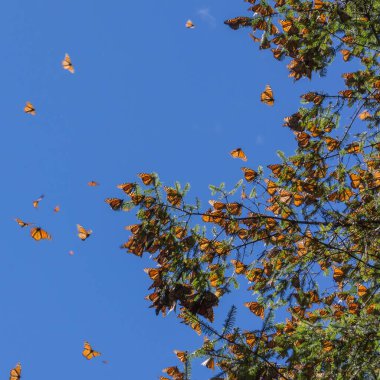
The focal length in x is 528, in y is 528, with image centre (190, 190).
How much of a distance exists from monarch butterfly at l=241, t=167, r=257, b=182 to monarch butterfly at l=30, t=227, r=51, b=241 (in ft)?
10.6

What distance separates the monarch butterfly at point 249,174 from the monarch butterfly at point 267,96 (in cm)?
154

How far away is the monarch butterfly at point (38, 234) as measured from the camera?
22.7 feet

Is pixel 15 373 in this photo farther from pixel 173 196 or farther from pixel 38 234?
pixel 173 196

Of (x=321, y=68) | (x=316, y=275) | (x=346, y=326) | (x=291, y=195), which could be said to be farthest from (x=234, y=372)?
(x=321, y=68)

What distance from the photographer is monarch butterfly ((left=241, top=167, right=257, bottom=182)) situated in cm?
493

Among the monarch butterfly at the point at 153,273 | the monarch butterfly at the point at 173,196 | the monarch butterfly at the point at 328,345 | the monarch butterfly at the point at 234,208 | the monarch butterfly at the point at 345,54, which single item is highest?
the monarch butterfly at the point at 345,54

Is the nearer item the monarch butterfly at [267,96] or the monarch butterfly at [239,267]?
the monarch butterfly at [239,267]

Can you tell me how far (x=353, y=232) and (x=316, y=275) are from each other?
0.55m

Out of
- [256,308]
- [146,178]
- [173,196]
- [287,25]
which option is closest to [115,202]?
[146,178]

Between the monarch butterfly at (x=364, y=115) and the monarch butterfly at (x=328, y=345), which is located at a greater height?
the monarch butterfly at (x=364, y=115)

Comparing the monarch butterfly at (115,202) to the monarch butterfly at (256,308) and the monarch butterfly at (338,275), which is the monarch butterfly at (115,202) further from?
the monarch butterfly at (338,275)

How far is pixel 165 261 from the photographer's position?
4.60m

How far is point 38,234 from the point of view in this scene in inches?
277

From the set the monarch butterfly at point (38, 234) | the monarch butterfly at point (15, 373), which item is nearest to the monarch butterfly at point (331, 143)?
the monarch butterfly at point (38, 234)
